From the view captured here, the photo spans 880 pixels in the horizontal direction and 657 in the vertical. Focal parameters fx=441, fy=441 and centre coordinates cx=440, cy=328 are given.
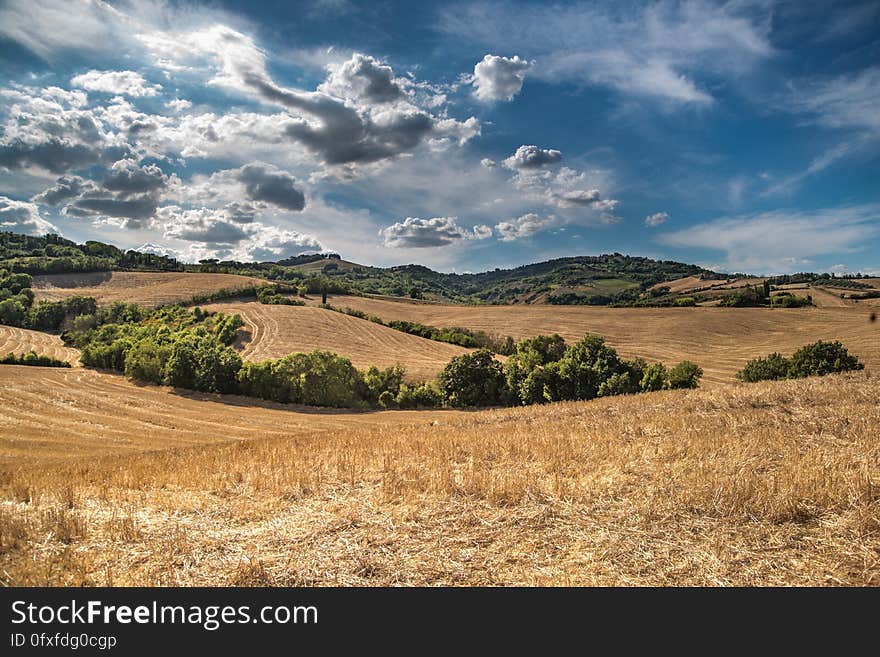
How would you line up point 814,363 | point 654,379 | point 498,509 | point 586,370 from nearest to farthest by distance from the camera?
point 498,509 < point 814,363 < point 654,379 < point 586,370

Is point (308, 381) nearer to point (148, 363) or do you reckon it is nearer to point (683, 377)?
point (148, 363)

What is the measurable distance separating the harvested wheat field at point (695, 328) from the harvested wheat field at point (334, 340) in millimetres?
16256

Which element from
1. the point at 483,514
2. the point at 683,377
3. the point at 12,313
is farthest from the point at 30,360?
the point at 683,377

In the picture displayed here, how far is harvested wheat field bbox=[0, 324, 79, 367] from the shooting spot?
7581 centimetres

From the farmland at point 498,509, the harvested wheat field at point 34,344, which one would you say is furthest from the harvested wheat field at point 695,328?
the harvested wheat field at point 34,344

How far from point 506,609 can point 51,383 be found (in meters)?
69.4

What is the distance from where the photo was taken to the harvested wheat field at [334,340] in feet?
238

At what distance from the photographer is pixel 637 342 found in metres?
81.5

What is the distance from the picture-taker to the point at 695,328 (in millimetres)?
85250

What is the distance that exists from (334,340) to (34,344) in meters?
56.4

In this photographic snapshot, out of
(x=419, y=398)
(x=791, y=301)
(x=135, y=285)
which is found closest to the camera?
(x=419, y=398)

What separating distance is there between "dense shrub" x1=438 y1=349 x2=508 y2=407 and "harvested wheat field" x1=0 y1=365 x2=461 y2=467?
623 cm

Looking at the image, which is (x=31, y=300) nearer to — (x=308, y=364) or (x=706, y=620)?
(x=308, y=364)

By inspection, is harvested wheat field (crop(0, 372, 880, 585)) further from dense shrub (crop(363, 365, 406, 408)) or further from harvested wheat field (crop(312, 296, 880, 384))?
harvested wheat field (crop(312, 296, 880, 384))
